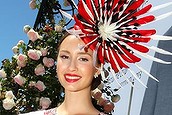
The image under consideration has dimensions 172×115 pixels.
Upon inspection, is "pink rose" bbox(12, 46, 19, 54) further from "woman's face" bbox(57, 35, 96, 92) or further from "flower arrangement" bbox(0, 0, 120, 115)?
"woman's face" bbox(57, 35, 96, 92)

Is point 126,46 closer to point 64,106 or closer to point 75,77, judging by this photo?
point 75,77

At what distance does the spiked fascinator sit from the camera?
1148mm

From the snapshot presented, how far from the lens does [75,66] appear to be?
1.28m

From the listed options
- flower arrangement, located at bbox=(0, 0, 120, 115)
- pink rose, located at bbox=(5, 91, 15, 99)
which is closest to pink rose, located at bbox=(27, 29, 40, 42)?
flower arrangement, located at bbox=(0, 0, 120, 115)

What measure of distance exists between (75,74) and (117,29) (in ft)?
0.67

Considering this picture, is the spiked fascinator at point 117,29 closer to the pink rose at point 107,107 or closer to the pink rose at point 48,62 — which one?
the pink rose at point 107,107

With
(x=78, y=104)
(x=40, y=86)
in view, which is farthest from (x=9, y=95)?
(x=78, y=104)

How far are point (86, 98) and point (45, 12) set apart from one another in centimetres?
137

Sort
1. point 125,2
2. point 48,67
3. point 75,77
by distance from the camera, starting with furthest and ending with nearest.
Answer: point 48,67
point 75,77
point 125,2

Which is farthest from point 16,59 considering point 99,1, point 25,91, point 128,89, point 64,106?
point 99,1

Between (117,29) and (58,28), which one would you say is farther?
(58,28)

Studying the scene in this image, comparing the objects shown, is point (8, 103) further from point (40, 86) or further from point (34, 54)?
point (34, 54)

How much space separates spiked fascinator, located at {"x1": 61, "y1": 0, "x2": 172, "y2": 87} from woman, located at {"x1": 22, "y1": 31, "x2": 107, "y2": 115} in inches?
2.8

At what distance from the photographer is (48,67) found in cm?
239
